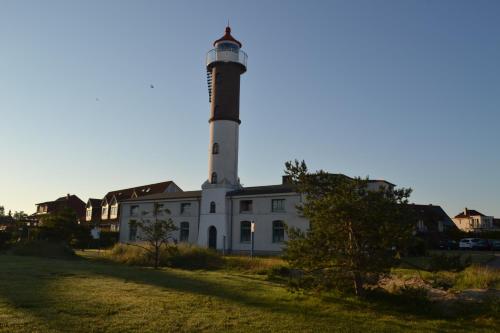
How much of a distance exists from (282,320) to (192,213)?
3124 cm

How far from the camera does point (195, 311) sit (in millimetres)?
9352

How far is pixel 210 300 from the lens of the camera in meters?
10.8

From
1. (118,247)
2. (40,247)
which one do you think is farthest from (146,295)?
(40,247)

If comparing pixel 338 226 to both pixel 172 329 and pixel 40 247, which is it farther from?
pixel 40 247

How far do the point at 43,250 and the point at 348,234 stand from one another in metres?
23.4

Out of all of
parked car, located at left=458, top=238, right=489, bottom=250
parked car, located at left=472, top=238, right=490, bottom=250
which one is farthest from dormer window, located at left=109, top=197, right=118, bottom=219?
parked car, located at left=472, top=238, right=490, bottom=250

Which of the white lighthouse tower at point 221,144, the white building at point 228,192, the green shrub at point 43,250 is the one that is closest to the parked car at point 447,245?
the white building at point 228,192

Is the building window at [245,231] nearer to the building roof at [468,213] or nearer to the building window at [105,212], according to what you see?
the building window at [105,212]

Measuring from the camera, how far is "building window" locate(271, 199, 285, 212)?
1320 inches

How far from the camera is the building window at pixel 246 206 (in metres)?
35.4

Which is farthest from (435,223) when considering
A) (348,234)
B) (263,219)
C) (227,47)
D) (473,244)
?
(348,234)

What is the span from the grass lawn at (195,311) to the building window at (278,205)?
20.3 m

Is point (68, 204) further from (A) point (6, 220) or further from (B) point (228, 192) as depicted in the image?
(B) point (228, 192)

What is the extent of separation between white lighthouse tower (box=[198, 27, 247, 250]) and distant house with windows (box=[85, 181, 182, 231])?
21.5m
